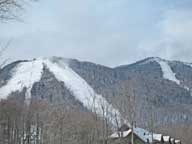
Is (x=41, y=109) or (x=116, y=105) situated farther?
(x=41, y=109)

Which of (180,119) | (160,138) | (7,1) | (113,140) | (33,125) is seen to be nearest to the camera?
(7,1)

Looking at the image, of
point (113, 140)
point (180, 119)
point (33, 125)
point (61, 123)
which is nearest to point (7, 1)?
point (113, 140)

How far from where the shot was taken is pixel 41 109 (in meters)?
97.4

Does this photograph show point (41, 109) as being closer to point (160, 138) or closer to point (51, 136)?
point (51, 136)

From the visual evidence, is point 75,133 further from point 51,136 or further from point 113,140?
point 113,140

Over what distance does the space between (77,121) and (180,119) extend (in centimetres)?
9137

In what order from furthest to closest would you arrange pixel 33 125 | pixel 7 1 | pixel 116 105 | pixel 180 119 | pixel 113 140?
pixel 180 119 < pixel 33 125 < pixel 113 140 < pixel 116 105 < pixel 7 1

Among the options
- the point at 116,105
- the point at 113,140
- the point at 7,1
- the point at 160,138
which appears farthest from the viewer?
the point at 160,138

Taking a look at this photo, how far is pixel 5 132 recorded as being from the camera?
289 feet

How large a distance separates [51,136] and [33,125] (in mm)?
6149

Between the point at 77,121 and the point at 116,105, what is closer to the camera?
the point at 116,105

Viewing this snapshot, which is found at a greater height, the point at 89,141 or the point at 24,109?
the point at 24,109

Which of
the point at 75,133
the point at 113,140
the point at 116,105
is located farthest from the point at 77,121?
the point at 116,105

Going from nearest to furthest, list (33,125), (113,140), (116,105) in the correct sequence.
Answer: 1. (116,105)
2. (113,140)
3. (33,125)
